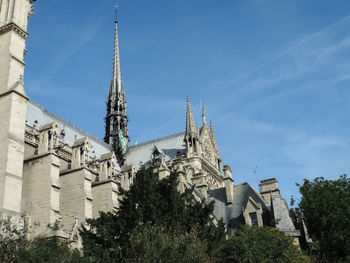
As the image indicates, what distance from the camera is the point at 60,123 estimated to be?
4825 cm

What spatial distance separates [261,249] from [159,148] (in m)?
38.6

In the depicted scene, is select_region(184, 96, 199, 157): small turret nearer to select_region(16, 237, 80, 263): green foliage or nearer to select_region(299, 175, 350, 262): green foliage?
select_region(299, 175, 350, 262): green foliage

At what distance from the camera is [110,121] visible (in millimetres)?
65062

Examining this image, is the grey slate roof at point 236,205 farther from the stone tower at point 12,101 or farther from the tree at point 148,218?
the stone tower at point 12,101

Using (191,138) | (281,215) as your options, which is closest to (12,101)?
(281,215)

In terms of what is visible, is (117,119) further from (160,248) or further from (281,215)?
(160,248)

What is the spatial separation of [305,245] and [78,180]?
705 inches

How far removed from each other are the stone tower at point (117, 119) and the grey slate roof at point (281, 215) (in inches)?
1318

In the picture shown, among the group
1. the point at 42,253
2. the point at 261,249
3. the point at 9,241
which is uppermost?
the point at 9,241

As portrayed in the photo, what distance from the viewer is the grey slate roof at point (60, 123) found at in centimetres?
4266

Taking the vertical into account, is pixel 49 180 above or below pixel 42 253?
above

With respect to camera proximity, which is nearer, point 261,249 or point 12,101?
point 261,249

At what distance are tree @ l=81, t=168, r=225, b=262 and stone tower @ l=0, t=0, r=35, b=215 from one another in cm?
506

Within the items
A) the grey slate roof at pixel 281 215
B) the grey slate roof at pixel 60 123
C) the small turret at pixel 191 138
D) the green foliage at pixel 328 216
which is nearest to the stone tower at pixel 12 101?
the grey slate roof at pixel 60 123
